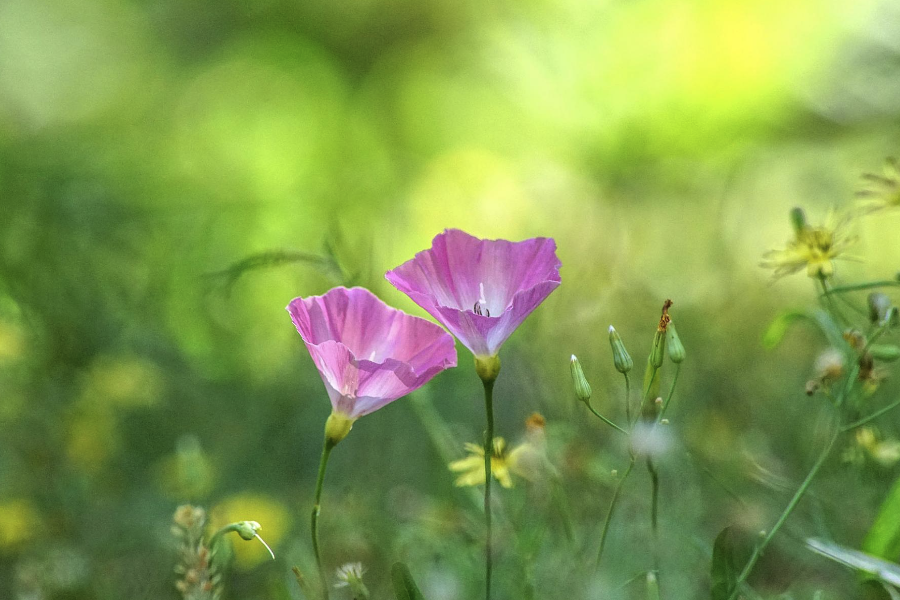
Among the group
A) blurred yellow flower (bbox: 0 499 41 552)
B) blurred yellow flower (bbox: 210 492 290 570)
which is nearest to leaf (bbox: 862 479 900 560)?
blurred yellow flower (bbox: 210 492 290 570)

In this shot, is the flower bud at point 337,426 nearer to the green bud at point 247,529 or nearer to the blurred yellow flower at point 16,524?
the green bud at point 247,529

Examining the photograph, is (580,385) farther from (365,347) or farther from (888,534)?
(888,534)

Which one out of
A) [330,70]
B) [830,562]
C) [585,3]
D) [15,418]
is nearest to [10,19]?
[330,70]

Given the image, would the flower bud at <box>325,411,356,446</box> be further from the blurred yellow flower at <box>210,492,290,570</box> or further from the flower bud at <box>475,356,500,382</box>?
the blurred yellow flower at <box>210,492,290,570</box>

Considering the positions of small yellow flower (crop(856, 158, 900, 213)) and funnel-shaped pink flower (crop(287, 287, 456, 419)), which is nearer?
funnel-shaped pink flower (crop(287, 287, 456, 419))

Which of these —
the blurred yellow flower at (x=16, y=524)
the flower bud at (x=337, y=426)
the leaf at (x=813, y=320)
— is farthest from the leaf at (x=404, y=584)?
the blurred yellow flower at (x=16, y=524)

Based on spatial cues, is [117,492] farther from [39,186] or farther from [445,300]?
[445,300]

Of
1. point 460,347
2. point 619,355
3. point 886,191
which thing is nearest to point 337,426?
point 619,355
